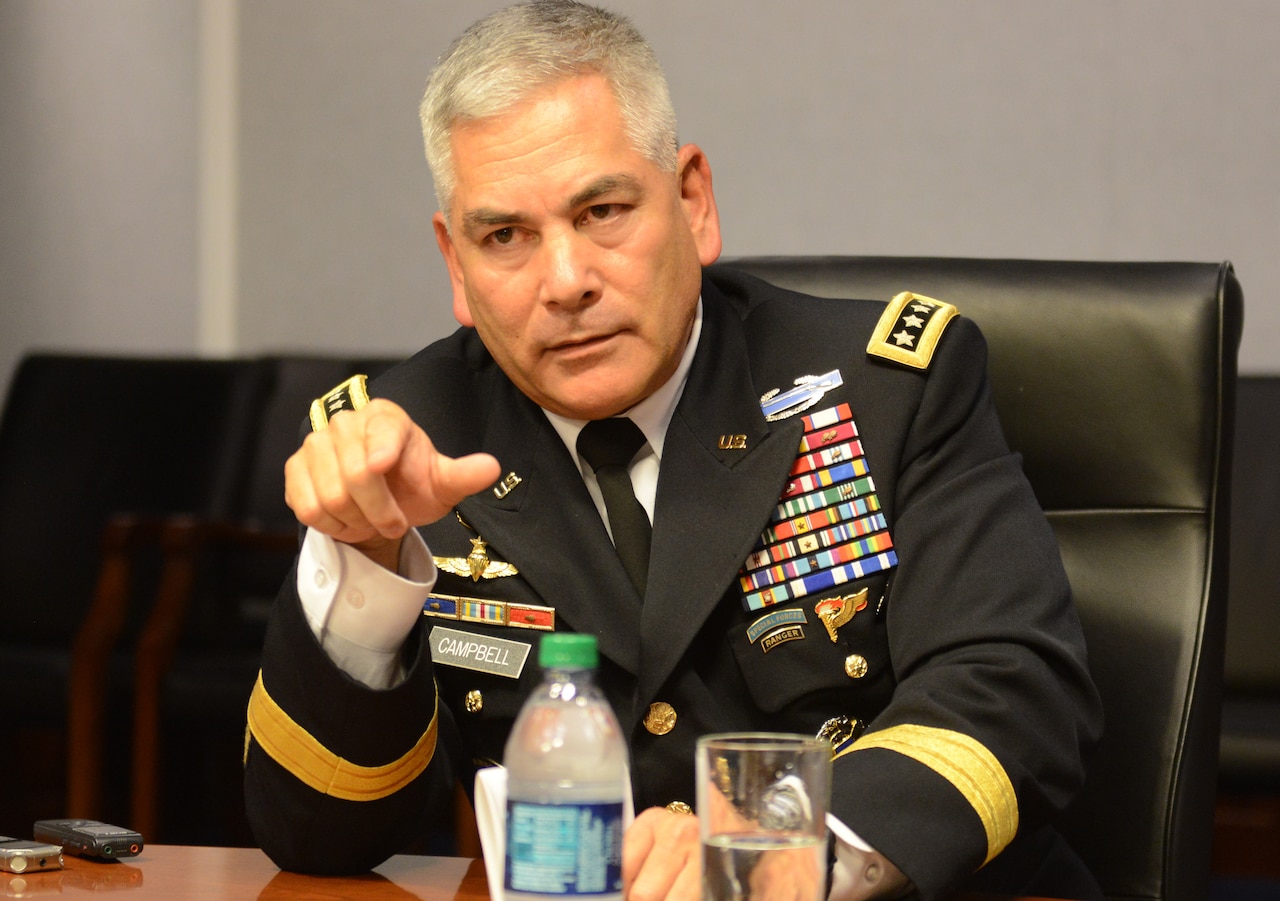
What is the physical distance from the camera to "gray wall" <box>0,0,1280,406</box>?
3.12m

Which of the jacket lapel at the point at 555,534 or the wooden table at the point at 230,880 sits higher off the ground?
the jacket lapel at the point at 555,534

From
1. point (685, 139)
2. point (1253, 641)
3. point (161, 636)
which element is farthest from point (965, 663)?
point (685, 139)

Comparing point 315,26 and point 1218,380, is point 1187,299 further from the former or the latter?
point 315,26

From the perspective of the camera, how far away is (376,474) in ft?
3.15

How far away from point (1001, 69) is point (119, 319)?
2372 mm

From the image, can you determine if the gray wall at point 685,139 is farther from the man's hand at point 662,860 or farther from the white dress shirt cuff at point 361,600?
the man's hand at point 662,860

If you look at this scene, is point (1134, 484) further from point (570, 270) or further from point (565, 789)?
point (565, 789)

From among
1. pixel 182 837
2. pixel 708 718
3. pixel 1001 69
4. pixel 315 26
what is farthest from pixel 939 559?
pixel 315 26

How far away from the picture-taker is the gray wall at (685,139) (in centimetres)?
312

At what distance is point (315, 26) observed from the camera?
157 inches

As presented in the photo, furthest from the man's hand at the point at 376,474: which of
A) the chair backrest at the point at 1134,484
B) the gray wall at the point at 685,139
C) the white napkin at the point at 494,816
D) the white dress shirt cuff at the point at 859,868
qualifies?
the gray wall at the point at 685,139

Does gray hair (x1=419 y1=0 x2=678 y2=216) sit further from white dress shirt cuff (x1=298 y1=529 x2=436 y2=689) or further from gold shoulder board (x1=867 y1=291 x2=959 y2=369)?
white dress shirt cuff (x1=298 y1=529 x2=436 y2=689)

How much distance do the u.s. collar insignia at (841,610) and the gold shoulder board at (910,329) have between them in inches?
9.2

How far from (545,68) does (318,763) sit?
0.65 meters
